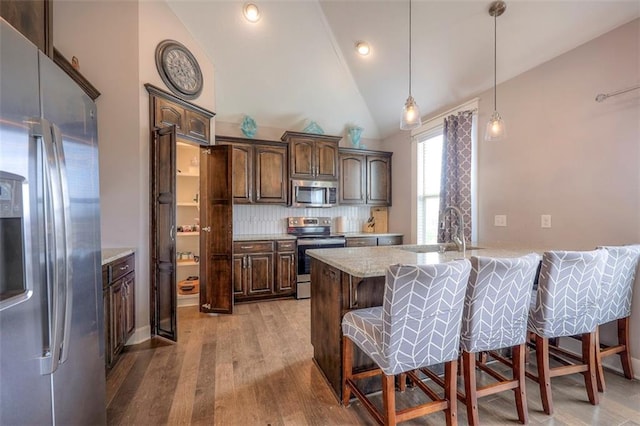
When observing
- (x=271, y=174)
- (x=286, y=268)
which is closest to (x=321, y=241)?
(x=286, y=268)

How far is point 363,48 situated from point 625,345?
13.3 ft

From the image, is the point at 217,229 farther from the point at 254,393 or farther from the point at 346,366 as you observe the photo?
the point at 346,366

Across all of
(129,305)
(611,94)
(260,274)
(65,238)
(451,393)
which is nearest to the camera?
(65,238)

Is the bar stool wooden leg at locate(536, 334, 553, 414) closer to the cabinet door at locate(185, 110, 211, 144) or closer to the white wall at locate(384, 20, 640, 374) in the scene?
the white wall at locate(384, 20, 640, 374)

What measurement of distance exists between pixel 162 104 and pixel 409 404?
355 cm

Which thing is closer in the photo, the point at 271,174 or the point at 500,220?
the point at 500,220

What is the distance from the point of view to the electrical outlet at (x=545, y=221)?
2594 millimetres

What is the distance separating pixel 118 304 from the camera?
227cm

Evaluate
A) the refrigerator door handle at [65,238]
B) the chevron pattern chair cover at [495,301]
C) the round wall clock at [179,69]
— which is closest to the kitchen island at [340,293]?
the chevron pattern chair cover at [495,301]

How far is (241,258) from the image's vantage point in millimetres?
Answer: 3908

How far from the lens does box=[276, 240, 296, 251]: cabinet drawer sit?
4.12 m

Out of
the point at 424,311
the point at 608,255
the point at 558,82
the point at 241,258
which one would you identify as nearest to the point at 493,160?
the point at 558,82

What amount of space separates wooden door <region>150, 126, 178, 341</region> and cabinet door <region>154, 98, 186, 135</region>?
160mm

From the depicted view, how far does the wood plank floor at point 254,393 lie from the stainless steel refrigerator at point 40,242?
0.79 metres
